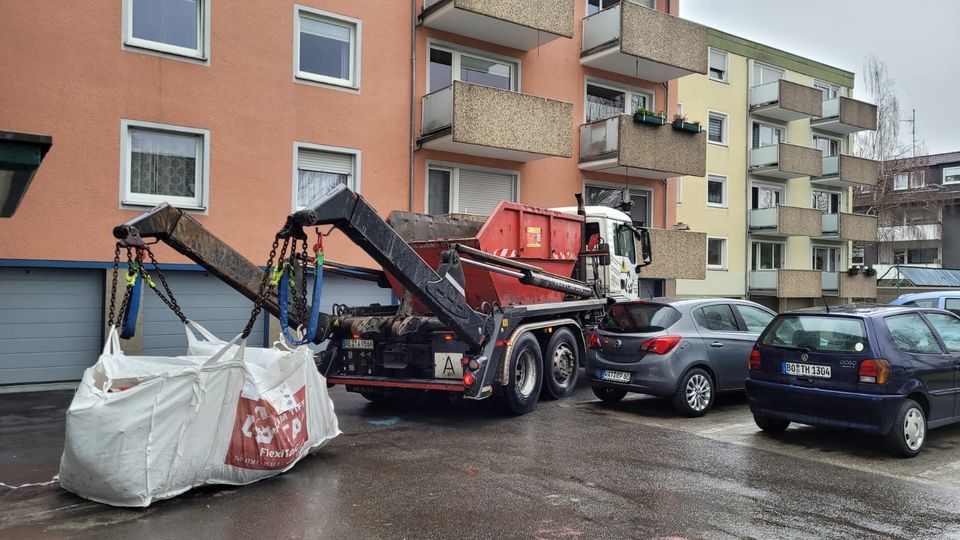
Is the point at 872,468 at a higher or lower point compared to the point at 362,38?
lower

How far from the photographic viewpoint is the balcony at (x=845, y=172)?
3061cm

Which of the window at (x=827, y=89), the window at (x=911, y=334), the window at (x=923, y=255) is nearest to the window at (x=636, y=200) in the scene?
the window at (x=911, y=334)

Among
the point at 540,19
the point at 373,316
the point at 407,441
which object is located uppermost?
the point at 540,19

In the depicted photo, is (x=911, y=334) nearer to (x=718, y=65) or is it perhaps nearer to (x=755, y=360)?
(x=755, y=360)

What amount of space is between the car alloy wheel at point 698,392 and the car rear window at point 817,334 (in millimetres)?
1454

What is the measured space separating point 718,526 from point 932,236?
1836 inches

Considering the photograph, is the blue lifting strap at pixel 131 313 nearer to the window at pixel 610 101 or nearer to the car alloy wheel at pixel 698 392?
the car alloy wheel at pixel 698 392

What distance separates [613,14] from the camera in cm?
1903

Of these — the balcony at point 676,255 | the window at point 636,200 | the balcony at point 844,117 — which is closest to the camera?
the balcony at point 676,255

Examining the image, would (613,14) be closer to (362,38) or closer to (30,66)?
(362,38)

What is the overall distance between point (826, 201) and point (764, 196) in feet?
16.8

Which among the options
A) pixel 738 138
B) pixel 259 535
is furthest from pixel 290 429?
pixel 738 138

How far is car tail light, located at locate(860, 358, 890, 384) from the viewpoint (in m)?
7.01

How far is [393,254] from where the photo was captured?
7.62m
